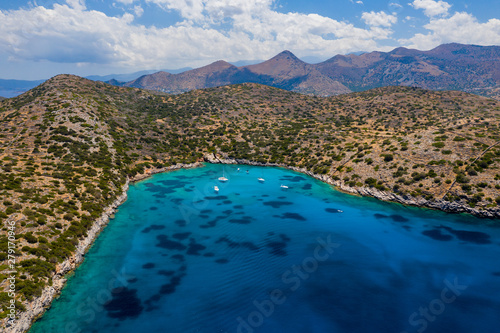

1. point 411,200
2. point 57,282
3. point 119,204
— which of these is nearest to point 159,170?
point 119,204

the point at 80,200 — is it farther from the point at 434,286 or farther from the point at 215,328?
the point at 434,286

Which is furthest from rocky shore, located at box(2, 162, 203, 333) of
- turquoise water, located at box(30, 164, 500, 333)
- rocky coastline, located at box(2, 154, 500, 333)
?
turquoise water, located at box(30, 164, 500, 333)

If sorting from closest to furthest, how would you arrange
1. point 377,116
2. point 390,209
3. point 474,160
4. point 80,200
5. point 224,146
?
point 80,200
point 390,209
point 474,160
point 224,146
point 377,116

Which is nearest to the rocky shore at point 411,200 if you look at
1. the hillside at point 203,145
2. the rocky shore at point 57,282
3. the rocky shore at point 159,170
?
the hillside at point 203,145

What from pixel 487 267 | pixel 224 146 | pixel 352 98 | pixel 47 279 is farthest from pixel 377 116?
pixel 47 279

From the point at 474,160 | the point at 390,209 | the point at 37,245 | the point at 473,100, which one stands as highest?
the point at 473,100

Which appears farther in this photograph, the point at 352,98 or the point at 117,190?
the point at 352,98

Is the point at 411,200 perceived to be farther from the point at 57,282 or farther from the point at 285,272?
the point at 57,282
